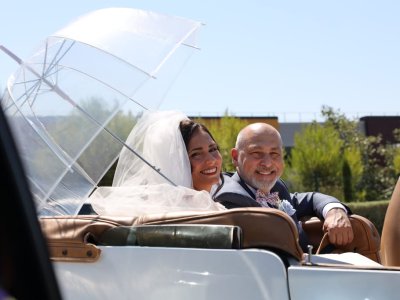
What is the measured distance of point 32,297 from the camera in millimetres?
811

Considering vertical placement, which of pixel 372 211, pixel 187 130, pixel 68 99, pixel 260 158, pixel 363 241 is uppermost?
pixel 68 99

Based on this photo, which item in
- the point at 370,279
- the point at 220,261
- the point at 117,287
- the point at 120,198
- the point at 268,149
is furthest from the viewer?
the point at 268,149

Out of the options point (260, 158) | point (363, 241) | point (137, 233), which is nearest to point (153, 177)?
point (260, 158)

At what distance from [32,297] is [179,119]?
3.16 meters

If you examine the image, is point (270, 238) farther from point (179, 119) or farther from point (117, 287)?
point (179, 119)

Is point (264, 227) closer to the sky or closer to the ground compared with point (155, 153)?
closer to the ground

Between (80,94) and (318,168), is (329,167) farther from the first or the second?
(80,94)

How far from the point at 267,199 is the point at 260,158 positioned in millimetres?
222

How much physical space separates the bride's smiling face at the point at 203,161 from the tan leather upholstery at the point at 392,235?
1394mm

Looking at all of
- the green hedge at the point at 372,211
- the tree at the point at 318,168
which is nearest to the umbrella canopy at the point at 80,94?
the green hedge at the point at 372,211

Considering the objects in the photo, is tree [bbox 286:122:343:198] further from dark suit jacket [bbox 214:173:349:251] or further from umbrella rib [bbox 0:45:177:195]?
umbrella rib [bbox 0:45:177:195]

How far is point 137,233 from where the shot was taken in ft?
8.14

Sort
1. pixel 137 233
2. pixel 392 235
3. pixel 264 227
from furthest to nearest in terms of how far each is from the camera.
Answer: pixel 392 235 → pixel 137 233 → pixel 264 227

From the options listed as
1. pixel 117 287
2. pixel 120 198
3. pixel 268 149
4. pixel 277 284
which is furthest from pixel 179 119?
pixel 277 284
